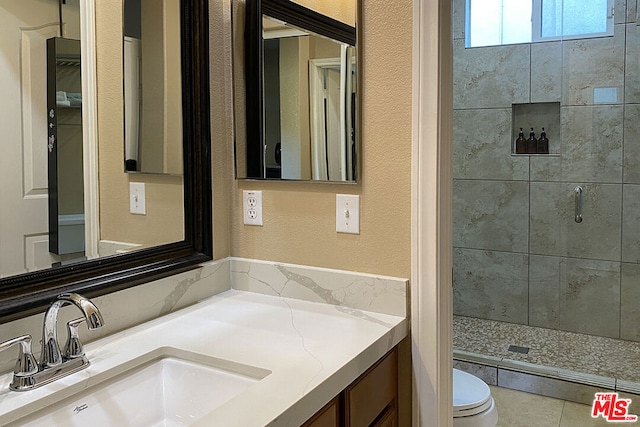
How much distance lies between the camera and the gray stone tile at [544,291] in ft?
11.8

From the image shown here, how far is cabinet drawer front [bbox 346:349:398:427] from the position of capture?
131 cm

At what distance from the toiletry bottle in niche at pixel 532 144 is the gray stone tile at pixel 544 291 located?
64 cm

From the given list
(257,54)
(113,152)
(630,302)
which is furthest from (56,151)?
(630,302)

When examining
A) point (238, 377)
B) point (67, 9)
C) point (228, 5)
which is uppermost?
point (228, 5)

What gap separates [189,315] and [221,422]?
641 mm

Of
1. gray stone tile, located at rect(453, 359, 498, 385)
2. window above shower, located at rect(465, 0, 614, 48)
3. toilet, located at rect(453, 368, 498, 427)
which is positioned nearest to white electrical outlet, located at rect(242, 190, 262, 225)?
toilet, located at rect(453, 368, 498, 427)

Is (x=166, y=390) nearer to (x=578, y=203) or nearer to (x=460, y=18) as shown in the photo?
(x=578, y=203)

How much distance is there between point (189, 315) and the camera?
62.4 inches

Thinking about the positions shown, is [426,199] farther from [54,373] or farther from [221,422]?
[54,373]

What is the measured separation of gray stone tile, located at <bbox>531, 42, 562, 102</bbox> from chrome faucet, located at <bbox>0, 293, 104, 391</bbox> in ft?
10.1

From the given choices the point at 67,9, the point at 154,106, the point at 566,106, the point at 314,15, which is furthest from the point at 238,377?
the point at 566,106

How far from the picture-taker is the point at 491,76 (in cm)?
363

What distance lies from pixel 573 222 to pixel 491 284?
63 cm

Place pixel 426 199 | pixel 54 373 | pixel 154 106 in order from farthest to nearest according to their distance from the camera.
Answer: pixel 154 106 < pixel 426 199 < pixel 54 373
